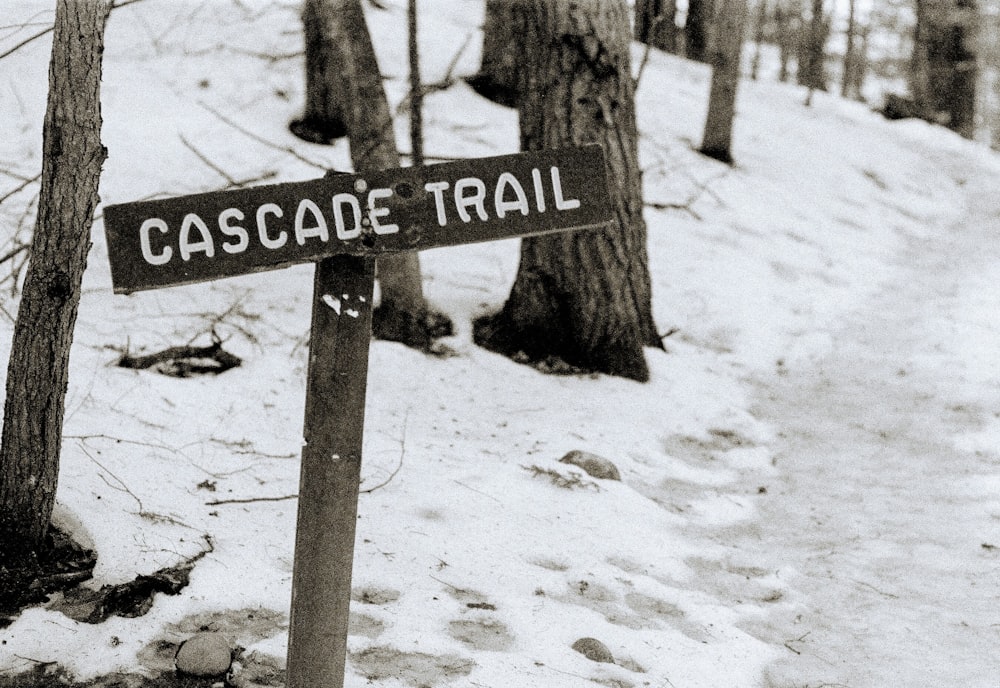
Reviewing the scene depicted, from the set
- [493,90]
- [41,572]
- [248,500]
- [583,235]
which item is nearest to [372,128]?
[583,235]

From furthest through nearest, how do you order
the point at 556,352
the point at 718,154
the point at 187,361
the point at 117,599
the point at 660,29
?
the point at 660,29
the point at 718,154
the point at 556,352
the point at 187,361
the point at 117,599

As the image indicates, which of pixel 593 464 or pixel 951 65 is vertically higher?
pixel 951 65

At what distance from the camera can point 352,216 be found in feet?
7.02

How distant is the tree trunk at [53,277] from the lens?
263 cm

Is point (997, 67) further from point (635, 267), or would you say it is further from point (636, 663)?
point (636, 663)

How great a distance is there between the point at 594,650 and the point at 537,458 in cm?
159

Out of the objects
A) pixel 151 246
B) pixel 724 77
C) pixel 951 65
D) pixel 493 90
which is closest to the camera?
pixel 151 246

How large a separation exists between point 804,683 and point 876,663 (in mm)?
366

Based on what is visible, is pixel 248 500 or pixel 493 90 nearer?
pixel 248 500

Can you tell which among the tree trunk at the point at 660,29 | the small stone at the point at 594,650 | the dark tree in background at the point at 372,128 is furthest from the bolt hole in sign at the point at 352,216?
the tree trunk at the point at 660,29

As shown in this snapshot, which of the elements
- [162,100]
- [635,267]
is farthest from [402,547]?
[162,100]

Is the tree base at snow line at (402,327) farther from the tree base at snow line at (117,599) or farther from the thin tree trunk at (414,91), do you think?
the tree base at snow line at (117,599)

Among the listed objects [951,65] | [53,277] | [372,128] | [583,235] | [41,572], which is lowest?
[41,572]

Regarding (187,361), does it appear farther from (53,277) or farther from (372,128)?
(53,277)
